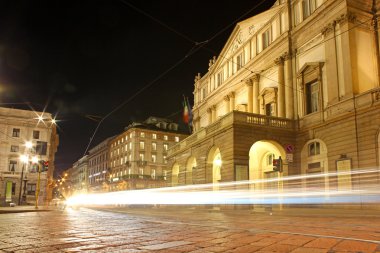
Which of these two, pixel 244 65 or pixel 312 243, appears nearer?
pixel 312 243

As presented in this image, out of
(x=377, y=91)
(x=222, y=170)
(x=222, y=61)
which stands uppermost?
(x=222, y=61)

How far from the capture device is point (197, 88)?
45.2m

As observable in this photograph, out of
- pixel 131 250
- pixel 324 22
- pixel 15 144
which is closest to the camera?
pixel 131 250

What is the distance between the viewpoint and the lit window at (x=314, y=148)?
23727 millimetres

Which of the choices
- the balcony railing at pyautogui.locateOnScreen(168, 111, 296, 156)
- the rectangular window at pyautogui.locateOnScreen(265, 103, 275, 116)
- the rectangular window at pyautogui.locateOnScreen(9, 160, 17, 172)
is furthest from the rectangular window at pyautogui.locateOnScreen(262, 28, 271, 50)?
the rectangular window at pyautogui.locateOnScreen(9, 160, 17, 172)

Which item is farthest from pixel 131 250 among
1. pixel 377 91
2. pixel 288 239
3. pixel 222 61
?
pixel 222 61

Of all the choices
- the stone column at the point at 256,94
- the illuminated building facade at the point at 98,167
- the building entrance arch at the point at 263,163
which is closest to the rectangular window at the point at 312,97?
the building entrance arch at the point at 263,163

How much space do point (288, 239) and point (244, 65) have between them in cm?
2791

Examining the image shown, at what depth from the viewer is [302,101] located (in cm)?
2548

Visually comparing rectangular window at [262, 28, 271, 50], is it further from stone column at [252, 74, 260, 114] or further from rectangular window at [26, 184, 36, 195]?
rectangular window at [26, 184, 36, 195]

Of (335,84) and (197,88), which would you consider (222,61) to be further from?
(335,84)

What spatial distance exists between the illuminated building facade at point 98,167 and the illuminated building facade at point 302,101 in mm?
63398

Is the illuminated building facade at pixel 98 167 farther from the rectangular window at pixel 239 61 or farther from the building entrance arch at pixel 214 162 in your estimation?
the building entrance arch at pixel 214 162

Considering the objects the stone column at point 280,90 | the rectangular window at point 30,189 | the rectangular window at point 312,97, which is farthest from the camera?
the rectangular window at point 30,189
